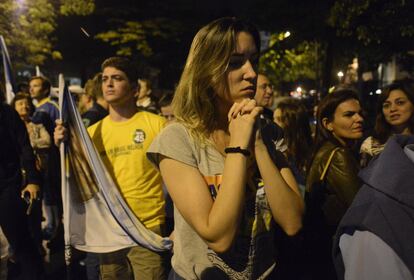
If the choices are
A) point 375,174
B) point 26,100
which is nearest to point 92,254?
point 375,174

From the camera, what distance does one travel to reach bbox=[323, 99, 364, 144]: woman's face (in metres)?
3.66

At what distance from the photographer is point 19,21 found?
13.8 meters

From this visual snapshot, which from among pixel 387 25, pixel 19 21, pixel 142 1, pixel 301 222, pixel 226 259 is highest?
pixel 142 1

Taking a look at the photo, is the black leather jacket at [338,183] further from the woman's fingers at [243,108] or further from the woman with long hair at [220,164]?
the woman's fingers at [243,108]

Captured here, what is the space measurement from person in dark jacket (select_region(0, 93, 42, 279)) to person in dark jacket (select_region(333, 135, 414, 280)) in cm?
355

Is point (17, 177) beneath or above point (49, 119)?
beneath

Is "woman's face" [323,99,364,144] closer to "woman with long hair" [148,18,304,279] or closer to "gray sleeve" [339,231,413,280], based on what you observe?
"woman with long hair" [148,18,304,279]

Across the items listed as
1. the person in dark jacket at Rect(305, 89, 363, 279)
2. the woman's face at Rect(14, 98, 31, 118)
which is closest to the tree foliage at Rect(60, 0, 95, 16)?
the woman's face at Rect(14, 98, 31, 118)

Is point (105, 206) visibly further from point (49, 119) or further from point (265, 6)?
point (265, 6)

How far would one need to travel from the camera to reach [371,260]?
49.1 inches

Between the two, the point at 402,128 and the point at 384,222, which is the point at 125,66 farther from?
the point at 384,222

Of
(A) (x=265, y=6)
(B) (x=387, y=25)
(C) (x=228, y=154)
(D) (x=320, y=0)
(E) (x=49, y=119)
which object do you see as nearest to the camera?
(C) (x=228, y=154)

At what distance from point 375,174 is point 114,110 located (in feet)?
9.94

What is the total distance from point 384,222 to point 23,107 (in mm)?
6876
